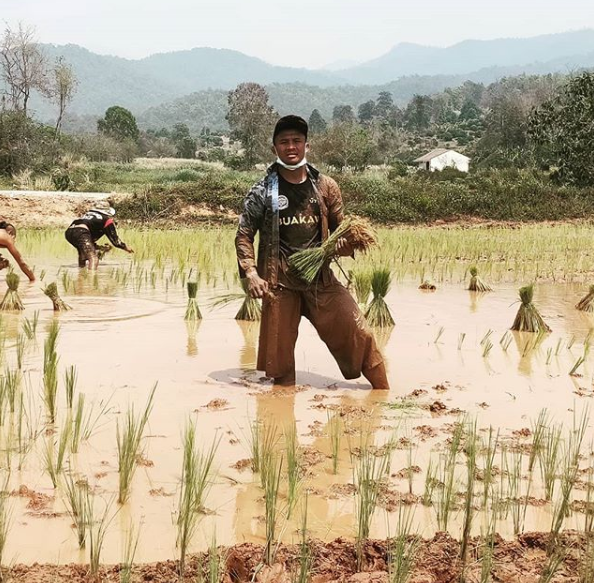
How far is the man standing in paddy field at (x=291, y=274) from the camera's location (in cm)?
464

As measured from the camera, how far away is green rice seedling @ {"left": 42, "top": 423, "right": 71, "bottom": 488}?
10.1 ft

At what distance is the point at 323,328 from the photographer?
470cm

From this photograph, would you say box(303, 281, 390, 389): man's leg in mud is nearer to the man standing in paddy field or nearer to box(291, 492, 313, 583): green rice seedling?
the man standing in paddy field

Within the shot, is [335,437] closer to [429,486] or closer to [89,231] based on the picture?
[429,486]

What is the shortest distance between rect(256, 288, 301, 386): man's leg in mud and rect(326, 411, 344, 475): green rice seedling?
2.10ft

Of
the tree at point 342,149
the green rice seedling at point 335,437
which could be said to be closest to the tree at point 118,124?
the tree at point 342,149

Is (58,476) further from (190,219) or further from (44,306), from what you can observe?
(190,219)

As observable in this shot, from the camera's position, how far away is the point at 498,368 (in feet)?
17.6

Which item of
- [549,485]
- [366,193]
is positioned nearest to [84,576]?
[549,485]

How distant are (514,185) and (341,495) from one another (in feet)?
68.3

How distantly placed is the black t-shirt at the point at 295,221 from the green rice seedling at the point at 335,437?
3.03 feet

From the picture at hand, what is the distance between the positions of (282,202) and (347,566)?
8.55 ft

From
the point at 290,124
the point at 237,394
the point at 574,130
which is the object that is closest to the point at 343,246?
the point at 290,124

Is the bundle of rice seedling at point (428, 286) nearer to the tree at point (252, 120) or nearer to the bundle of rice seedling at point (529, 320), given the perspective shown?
the bundle of rice seedling at point (529, 320)
